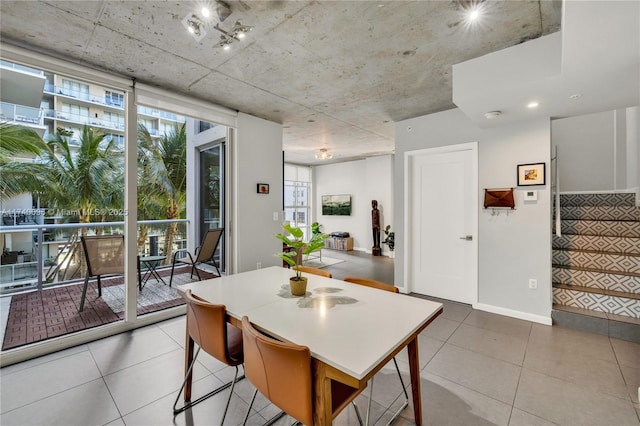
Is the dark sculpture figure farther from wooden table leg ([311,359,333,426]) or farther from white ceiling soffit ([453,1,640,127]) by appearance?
wooden table leg ([311,359,333,426])

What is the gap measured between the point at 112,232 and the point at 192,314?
2.52 metres

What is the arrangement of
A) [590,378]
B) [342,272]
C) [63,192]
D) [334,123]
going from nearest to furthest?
[590,378], [63,192], [334,123], [342,272]

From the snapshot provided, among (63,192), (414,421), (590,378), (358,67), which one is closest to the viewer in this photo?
(414,421)

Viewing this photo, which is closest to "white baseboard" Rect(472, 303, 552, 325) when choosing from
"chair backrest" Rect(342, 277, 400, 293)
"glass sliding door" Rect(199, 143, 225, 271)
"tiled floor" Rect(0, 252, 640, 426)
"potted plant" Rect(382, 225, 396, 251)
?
"tiled floor" Rect(0, 252, 640, 426)

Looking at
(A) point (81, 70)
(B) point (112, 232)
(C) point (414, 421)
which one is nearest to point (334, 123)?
(A) point (81, 70)

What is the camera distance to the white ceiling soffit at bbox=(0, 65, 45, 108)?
8.09 feet

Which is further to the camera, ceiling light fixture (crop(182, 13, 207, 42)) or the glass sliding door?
the glass sliding door

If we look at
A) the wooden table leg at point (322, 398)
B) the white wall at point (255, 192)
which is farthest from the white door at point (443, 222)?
the wooden table leg at point (322, 398)

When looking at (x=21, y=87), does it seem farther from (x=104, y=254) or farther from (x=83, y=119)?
(x=104, y=254)

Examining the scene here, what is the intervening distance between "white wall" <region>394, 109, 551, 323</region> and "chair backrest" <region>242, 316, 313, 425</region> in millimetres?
3302

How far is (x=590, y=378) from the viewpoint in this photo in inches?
86.3

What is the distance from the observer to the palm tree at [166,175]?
500cm

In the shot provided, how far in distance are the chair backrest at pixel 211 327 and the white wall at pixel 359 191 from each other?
6568 mm

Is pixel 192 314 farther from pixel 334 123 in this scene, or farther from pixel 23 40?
pixel 334 123
